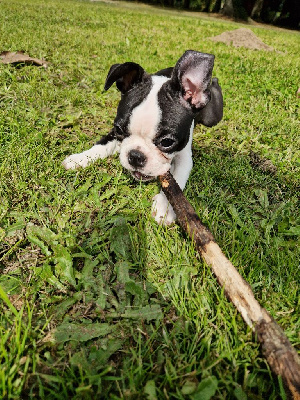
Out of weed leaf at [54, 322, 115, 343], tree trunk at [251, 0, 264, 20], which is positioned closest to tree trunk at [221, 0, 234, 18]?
tree trunk at [251, 0, 264, 20]

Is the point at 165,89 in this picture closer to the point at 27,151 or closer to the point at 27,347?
the point at 27,151

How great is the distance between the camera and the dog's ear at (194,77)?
2.99m

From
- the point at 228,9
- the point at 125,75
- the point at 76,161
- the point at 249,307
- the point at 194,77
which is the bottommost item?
the point at 76,161

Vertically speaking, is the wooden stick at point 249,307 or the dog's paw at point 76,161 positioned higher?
the wooden stick at point 249,307

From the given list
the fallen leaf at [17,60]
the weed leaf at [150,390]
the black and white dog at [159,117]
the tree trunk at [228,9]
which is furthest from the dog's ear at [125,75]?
the tree trunk at [228,9]

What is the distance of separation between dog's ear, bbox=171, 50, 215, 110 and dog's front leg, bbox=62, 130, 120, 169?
86 cm

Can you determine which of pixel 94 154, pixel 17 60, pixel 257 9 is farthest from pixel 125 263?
pixel 257 9

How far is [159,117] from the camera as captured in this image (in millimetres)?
2971

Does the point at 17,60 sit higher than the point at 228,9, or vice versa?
the point at 228,9

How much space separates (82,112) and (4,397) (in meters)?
3.81

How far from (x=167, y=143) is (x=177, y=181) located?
377 millimetres

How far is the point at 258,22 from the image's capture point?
3650cm

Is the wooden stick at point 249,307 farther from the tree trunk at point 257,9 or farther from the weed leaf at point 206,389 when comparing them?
the tree trunk at point 257,9

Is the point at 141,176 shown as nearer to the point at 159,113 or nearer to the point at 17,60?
the point at 159,113
